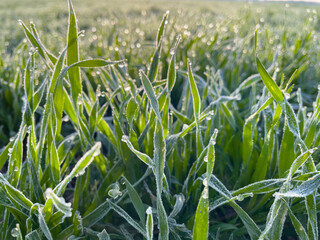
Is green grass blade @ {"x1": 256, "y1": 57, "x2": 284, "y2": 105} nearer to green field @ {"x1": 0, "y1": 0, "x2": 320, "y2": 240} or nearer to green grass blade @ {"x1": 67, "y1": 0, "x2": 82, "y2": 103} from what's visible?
green field @ {"x1": 0, "y1": 0, "x2": 320, "y2": 240}

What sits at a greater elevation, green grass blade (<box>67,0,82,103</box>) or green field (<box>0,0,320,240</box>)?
green grass blade (<box>67,0,82,103</box>)

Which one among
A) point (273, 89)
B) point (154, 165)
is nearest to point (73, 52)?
point (154, 165)

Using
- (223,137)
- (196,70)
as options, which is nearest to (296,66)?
(196,70)

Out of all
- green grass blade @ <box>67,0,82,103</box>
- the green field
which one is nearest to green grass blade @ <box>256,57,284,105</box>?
the green field

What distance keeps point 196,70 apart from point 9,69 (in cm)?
69

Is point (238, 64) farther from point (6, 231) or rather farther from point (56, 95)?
point (6, 231)

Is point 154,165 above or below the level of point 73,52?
below

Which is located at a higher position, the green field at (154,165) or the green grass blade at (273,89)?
the green grass blade at (273,89)

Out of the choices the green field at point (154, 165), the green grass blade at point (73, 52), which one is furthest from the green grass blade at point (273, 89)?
the green grass blade at point (73, 52)

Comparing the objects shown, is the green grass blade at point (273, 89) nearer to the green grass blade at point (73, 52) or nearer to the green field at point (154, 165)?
the green field at point (154, 165)

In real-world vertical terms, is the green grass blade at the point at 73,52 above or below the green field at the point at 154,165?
above

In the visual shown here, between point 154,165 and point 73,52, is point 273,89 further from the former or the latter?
point 73,52

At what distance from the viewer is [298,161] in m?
0.51

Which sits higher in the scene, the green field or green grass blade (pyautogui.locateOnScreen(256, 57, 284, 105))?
green grass blade (pyautogui.locateOnScreen(256, 57, 284, 105))
